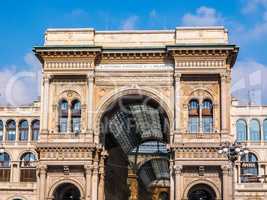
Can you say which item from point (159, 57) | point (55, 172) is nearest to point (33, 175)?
point (55, 172)

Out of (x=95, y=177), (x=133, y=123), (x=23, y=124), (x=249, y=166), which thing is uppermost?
(x=23, y=124)

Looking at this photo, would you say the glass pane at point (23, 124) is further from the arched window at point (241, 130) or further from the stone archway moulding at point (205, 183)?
the stone archway moulding at point (205, 183)

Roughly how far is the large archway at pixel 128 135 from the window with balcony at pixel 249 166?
1104 centimetres

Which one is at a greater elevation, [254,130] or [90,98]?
[254,130]

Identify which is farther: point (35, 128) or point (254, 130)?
point (254, 130)

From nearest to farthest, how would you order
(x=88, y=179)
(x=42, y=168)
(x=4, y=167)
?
(x=88, y=179) → (x=42, y=168) → (x=4, y=167)

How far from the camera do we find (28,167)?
8138cm

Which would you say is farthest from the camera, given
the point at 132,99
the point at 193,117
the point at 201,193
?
the point at 132,99

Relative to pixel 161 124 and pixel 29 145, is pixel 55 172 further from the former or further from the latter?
pixel 29 145

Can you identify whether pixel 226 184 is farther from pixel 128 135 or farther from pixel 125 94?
pixel 128 135

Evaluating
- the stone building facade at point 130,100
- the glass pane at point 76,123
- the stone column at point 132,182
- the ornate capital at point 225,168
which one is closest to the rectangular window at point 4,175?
the stone column at point 132,182

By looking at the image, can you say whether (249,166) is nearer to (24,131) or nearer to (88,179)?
(24,131)

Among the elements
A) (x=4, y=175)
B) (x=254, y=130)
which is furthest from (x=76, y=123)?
(x=254, y=130)

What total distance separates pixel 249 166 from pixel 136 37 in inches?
1208
